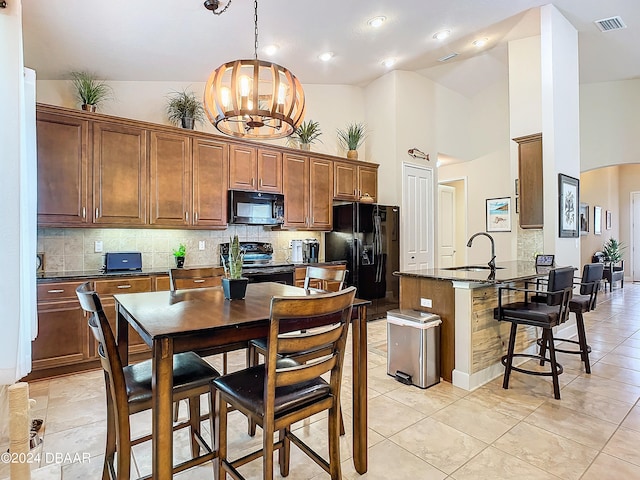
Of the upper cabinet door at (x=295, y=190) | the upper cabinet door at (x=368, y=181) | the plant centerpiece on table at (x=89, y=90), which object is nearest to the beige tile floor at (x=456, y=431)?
the upper cabinet door at (x=295, y=190)

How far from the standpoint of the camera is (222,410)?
5.46 ft

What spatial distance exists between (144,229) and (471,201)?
19.6ft

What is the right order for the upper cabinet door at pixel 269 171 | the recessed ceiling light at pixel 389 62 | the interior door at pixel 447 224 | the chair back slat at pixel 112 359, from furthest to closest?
1. the interior door at pixel 447 224
2. the recessed ceiling light at pixel 389 62
3. the upper cabinet door at pixel 269 171
4. the chair back slat at pixel 112 359

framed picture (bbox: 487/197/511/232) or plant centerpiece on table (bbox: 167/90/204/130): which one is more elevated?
plant centerpiece on table (bbox: 167/90/204/130)

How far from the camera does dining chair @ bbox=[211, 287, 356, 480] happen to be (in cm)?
140

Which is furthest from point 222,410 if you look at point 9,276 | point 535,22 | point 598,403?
point 535,22

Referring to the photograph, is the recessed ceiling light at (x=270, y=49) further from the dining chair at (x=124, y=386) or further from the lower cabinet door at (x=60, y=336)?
the dining chair at (x=124, y=386)

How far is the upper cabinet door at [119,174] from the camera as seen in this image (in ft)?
11.6

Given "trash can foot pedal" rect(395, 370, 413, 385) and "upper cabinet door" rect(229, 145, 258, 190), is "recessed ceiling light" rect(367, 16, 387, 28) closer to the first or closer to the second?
"upper cabinet door" rect(229, 145, 258, 190)

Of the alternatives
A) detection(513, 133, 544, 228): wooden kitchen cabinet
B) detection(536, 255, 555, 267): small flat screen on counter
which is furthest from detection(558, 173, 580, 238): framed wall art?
detection(536, 255, 555, 267): small flat screen on counter

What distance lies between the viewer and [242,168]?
4.50m

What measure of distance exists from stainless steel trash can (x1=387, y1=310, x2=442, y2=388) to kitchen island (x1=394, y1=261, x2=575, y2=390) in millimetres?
99

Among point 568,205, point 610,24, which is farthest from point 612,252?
point 610,24

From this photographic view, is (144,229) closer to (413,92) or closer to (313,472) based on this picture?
(313,472)
